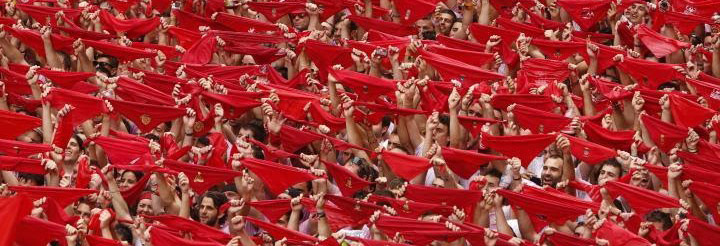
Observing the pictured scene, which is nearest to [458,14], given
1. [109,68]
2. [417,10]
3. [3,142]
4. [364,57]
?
[417,10]

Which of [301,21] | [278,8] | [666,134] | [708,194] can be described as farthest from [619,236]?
[278,8]

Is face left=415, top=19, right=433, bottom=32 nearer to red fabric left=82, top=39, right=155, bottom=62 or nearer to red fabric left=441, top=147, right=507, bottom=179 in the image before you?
red fabric left=82, top=39, right=155, bottom=62

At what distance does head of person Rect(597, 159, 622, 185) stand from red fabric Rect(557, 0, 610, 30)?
268cm

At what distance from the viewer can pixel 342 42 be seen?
55.8ft

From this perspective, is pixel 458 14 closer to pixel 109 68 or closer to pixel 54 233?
pixel 109 68

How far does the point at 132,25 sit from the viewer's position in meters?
17.5

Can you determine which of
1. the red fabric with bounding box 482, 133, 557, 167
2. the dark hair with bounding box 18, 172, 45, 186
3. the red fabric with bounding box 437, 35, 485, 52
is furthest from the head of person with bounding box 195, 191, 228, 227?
the red fabric with bounding box 437, 35, 485, 52

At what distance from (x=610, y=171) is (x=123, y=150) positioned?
9.90 feet

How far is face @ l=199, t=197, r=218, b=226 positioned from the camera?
14125 millimetres

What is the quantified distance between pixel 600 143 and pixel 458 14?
3037 mm

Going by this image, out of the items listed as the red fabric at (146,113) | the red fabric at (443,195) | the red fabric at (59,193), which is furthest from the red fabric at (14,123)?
the red fabric at (443,195)

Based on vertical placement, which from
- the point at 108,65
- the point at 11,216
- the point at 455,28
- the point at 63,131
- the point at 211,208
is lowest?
the point at 108,65

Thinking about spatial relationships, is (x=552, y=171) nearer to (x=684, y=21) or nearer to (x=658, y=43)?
(x=658, y=43)

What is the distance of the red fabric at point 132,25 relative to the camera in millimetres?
17422
